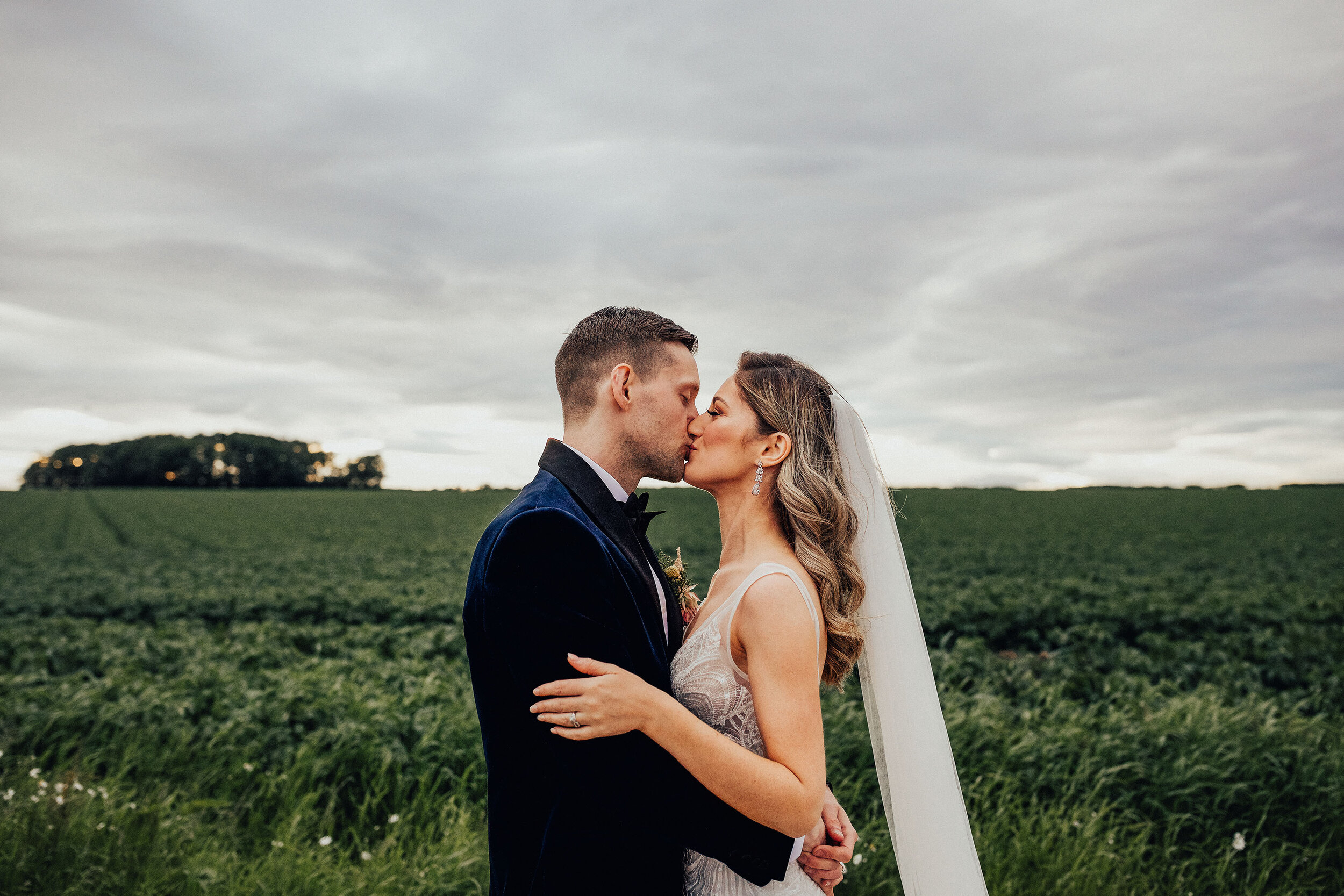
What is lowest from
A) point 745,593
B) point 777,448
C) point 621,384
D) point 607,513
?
Result: point 745,593

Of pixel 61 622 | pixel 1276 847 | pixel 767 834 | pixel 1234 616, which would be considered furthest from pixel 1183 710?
pixel 61 622

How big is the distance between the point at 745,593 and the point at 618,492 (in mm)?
491

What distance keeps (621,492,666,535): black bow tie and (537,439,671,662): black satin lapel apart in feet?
0.26

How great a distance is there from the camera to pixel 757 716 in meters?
2.00

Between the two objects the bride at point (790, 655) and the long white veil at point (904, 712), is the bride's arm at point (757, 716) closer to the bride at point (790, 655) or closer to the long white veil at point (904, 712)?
the bride at point (790, 655)

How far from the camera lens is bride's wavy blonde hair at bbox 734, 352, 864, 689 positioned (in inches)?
91.1

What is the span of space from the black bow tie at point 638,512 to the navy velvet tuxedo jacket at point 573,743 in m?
0.21

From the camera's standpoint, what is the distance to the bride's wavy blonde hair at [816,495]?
231cm

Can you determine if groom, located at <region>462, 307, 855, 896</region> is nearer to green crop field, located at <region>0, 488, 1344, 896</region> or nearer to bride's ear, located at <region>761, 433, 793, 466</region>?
green crop field, located at <region>0, 488, 1344, 896</region>

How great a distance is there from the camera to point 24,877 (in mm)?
3744

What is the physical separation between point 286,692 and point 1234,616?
47.3ft

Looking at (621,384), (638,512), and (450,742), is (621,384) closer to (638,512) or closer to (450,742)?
(638,512)

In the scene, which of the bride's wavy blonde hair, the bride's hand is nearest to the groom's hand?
the bride's wavy blonde hair

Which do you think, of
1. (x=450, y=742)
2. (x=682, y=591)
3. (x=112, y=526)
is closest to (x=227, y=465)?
(x=112, y=526)
